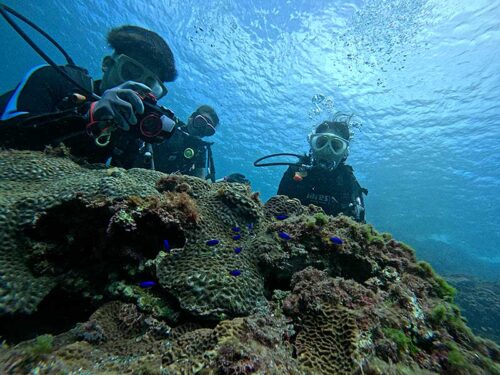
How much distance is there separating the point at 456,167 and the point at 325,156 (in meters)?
28.6

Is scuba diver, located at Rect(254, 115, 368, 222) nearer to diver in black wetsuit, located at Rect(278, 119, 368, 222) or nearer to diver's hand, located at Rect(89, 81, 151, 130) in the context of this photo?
diver in black wetsuit, located at Rect(278, 119, 368, 222)

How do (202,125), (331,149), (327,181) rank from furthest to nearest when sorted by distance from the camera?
(202,125)
(327,181)
(331,149)

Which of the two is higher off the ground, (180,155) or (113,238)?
(180,155)

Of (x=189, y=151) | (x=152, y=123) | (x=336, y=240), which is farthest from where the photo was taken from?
(x=189, y=151)

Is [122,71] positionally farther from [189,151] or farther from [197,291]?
[197,291]

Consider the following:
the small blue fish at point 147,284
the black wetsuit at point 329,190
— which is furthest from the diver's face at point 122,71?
the black wetsuit at point 329,190

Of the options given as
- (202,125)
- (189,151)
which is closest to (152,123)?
(189,151)

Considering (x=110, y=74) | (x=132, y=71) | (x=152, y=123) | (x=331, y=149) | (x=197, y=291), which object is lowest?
(x=197, y=291)

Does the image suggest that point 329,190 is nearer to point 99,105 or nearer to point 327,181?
point 327,181

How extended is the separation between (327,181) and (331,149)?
3.21 ft

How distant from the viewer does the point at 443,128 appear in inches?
869

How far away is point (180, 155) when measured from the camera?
339 inches

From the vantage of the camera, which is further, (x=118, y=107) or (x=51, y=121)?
(x=51, y=121)

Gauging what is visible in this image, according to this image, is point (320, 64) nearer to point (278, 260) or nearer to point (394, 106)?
point (394, 106)
